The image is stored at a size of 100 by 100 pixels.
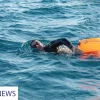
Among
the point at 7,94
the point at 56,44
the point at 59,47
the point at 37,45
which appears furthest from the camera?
the point at 37,45

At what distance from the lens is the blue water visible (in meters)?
7.49

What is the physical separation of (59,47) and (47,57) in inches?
19.0

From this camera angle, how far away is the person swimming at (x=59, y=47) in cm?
952

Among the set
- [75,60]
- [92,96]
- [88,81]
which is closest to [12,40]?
[75,60]

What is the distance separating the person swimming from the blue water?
17cm

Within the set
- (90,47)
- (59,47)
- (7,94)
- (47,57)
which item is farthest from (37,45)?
(7,94)

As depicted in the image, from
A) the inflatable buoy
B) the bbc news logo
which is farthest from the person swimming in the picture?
the bbc news logo

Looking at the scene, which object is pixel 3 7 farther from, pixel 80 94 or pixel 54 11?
pixel 80 94

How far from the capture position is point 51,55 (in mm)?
9953

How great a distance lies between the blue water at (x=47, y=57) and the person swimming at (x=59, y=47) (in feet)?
0.57

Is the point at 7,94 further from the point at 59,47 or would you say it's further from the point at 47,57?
the point at 59,47

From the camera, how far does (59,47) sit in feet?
32.7

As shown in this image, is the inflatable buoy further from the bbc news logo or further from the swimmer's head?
the bbc news logo

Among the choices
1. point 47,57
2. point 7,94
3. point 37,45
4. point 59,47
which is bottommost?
point 7,94
